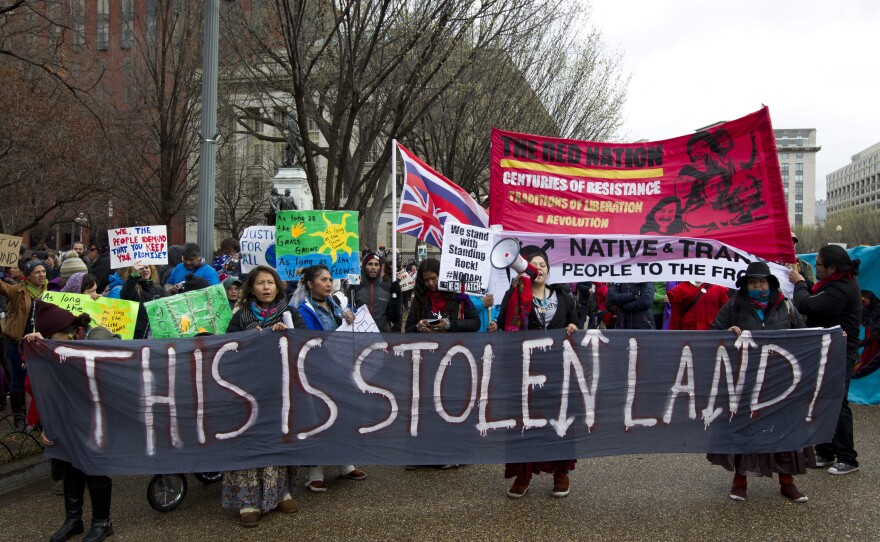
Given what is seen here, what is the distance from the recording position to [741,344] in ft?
16.3

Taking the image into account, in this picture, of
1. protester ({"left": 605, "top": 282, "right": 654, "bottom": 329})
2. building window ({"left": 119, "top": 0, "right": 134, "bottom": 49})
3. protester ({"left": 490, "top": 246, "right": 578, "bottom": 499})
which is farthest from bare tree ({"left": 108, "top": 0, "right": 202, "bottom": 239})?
protester ({"left": 490, "top": 246, "right": 578, "bottom": 499})

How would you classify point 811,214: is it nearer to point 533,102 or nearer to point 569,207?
point 533,102

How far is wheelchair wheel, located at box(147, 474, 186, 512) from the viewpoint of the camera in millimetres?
4789

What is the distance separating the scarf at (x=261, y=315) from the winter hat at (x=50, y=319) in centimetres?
118

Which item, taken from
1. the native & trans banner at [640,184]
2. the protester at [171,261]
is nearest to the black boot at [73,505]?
the native & trans banner at [640,184]

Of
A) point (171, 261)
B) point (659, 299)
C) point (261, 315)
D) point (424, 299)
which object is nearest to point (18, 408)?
point (171, 261)

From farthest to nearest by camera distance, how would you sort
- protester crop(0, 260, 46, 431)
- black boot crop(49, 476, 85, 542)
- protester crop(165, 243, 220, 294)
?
protester crop(165, 243, 220, 294), protester crop(0, 260, 46, 431), black boot crop(49, 476, 85, 542)

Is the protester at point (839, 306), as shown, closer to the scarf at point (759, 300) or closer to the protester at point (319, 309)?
the scarf at point (759, 300)

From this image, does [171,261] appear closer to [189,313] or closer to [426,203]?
[189,313]

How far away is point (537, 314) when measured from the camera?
507 centimetres

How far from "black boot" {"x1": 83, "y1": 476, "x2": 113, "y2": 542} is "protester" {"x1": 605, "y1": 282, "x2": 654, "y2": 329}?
577 centimetres

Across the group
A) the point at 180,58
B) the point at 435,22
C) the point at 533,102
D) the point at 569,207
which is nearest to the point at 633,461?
the point at 569,207

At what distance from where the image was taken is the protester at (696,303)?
783 cm

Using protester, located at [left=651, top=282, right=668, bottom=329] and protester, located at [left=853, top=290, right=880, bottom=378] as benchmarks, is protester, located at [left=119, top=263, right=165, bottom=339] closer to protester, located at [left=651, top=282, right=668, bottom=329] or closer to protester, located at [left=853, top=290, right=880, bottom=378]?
protester, located at [left=651, top=282, right=668, bottom=329]
